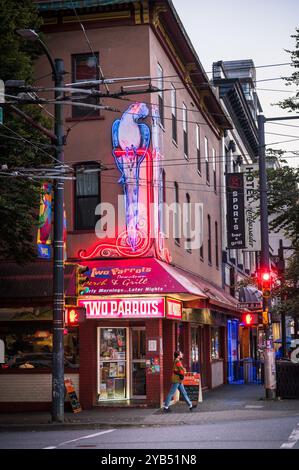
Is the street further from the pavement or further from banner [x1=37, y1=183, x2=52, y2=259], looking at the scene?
banner [x1=37, y1=183, x2=52, y2=259]

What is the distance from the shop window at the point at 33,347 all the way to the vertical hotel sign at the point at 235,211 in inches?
497

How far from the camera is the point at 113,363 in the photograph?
24.4m

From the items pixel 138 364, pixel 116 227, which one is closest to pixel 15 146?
pixel 116 227

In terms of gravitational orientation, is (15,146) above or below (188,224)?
above

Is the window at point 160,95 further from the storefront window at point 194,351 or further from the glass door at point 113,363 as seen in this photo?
the storefront window at point 194,351

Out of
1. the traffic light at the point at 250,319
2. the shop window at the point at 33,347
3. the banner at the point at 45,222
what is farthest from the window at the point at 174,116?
the traffic light at the point at 250,319

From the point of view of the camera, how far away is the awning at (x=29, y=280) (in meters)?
23.3

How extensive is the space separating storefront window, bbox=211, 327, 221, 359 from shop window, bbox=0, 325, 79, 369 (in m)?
11.2

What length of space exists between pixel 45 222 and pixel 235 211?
15260 millimetres

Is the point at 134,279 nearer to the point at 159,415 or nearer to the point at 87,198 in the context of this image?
the point at 87,198

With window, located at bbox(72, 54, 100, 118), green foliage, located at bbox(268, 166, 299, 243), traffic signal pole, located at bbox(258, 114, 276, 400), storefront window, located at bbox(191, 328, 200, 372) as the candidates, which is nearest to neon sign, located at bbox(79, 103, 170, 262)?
window, located at bbox(72, 54, 100, 118)

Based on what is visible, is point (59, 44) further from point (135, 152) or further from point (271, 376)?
point (271, 376)

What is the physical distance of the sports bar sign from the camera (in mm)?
22656
